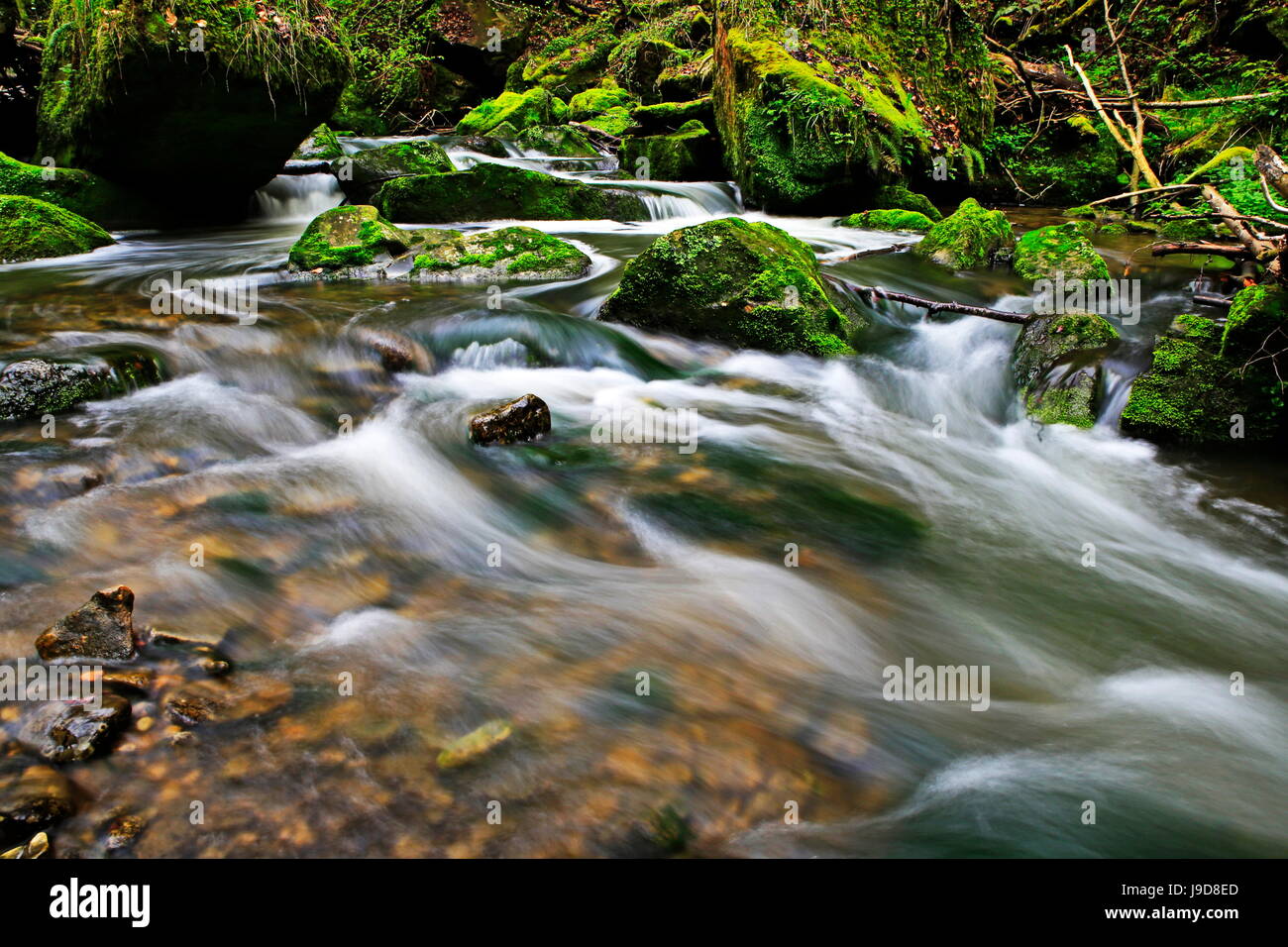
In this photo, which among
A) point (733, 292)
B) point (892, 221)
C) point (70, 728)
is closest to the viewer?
point (70, 728)

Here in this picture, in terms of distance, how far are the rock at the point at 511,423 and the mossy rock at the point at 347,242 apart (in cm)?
391

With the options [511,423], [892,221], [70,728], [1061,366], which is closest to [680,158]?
[892,221]

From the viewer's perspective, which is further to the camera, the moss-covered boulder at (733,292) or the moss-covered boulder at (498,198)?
the moss-covered boulder at (498,198)

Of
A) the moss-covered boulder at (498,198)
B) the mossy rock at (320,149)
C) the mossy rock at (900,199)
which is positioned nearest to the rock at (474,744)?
the moss-covered boulder at (498,198)

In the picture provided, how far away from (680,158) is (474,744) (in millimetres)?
12990

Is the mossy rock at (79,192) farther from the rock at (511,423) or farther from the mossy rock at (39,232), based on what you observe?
the rock at (511,423)

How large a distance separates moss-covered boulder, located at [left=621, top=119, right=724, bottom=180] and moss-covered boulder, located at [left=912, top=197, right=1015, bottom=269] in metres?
5.57

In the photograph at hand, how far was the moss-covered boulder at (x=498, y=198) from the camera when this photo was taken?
10109 mm

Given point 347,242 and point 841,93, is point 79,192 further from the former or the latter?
point 841,93

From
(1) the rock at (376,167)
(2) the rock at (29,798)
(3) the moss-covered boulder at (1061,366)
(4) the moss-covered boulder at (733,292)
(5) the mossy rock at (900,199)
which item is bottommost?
(2) the rock at (29,798)

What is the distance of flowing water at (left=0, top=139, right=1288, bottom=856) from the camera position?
2227mm

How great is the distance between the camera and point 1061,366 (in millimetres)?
5773

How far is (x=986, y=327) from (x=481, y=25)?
70.8ft

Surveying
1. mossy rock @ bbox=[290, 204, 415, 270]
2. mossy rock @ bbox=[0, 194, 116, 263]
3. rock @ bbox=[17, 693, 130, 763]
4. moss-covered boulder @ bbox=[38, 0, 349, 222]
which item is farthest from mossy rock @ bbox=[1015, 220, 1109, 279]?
mossy rock @ bbox=[0, 194, 116, 263]
